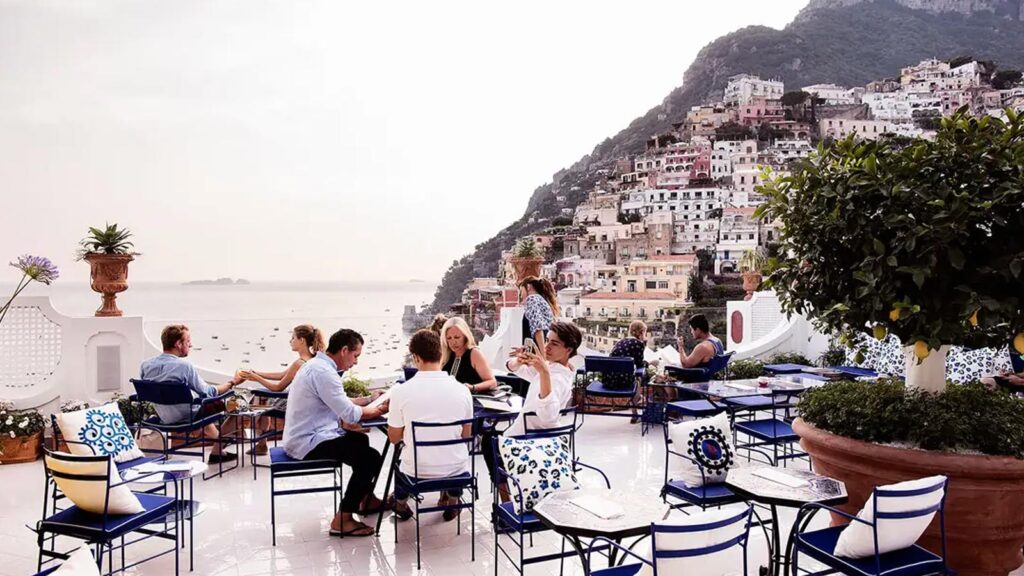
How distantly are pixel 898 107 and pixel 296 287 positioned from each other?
64.5 metres

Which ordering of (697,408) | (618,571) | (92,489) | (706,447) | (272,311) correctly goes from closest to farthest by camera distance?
(618,571) → (92,489) → (706,447) → (697,408) → (272,311)

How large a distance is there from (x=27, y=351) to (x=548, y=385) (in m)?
5.70

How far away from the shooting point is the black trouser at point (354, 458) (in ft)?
13.3

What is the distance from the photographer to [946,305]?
3229 mm

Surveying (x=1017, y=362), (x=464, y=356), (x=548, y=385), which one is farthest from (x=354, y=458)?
(x=1017, y=362)

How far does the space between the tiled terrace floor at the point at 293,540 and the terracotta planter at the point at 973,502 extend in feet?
2.91

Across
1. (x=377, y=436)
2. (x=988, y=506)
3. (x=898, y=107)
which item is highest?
(x=898, y=107)

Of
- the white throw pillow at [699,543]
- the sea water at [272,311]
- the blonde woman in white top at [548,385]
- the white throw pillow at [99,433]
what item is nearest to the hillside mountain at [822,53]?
the sea water at [272,311]

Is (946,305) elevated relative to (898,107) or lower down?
lower down

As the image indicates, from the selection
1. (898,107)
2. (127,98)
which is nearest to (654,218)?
(898,107)

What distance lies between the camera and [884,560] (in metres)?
2.62

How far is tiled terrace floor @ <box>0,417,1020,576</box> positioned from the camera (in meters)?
3.61

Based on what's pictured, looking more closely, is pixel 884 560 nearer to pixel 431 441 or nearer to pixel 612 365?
pixel 431 441

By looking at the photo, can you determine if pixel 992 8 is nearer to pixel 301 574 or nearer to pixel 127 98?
pixel 127 98
